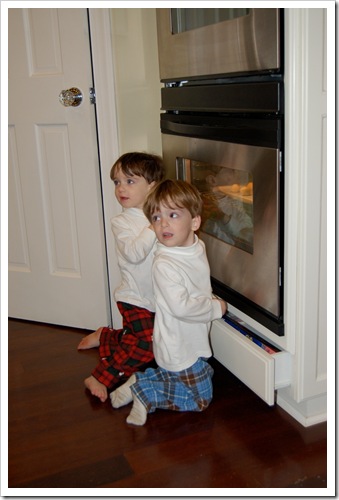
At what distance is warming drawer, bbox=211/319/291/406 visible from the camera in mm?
1451

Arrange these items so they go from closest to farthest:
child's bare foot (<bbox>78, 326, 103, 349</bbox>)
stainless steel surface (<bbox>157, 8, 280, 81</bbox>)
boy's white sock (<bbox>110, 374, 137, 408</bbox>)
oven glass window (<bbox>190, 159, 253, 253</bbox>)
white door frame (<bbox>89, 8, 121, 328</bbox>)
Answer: stainless steel surface (<bbox>157, 8, 280, 81</bbox>) → oven glass window (<bbox>190, 159, 253, 253</bbox>) → boy's white sock (<bbox>110, 374, 137, 408</bbox>) → white door frame (<bbox>89, 8, 121, 328</bbox>) → child's bare foot (<bbox>78, 326, 103, 349</bbox>)

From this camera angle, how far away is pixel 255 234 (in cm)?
147

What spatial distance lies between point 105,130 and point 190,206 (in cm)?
59

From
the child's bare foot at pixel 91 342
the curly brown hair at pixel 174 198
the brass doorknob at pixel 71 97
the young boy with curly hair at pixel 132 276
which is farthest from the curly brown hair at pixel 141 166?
the child's bare foot at pixel 91 342

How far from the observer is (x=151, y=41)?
6.47ft

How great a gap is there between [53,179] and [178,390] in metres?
0.94

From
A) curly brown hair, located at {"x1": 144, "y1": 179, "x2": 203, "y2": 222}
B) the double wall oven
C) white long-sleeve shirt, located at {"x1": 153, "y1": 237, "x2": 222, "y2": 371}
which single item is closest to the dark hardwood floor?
white long-sleeve shirt, located at {"x1": 153, "y1": 237, "x2": 222, "y2": 371}

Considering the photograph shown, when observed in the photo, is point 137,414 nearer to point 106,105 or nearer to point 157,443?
point 157,443

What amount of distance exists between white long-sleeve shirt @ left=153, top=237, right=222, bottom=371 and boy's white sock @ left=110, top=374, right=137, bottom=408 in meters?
0.13

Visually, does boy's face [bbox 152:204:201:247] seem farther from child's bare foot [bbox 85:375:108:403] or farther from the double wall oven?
child's bare foot [bbox 85:375:108:403]

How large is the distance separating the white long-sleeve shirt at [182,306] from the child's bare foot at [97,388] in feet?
0.72

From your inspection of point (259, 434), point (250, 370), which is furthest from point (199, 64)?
point (259, 434)

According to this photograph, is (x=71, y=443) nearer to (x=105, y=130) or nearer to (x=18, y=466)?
(x=18, y=466)

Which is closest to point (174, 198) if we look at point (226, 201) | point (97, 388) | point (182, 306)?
point (226, 201)
